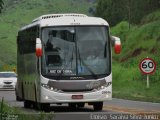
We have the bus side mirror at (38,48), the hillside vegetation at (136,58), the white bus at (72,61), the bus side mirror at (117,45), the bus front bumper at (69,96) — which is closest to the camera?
the bus side mirror at (38,48)

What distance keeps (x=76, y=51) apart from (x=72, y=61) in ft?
1.30

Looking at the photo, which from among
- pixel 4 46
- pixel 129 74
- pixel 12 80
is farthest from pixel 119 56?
pixel 4 46

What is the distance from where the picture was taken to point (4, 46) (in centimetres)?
14488

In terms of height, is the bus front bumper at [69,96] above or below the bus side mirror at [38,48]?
below

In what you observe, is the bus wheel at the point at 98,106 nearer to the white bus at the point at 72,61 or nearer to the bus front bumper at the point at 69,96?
the white bus at the point at 72,61

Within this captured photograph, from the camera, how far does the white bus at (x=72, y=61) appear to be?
82.5ft

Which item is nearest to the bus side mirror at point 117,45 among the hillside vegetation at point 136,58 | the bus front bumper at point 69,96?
the bus front bumper at point 69,96

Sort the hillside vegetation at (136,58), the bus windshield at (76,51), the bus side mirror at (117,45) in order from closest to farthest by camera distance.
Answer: the bus side mirror at (117,45)
the bus windshield at (76,51)
the hillside vegetation at (136,58)

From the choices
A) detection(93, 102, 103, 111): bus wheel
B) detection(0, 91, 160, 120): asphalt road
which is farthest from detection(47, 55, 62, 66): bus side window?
detection(93, 102, 103, 111): bus wheel

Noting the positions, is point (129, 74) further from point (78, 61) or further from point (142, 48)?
point (78, 61)

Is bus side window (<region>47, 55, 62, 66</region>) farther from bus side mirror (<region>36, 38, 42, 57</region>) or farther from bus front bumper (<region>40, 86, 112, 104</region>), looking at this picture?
bus front bumper (<region>40, 86, 112, 104</region>)

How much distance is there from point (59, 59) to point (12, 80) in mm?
26696

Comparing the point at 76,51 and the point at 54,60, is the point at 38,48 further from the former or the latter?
the point at 76,51

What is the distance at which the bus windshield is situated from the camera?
25.4 m
